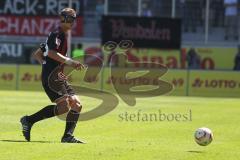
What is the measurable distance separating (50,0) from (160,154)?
3179 cm

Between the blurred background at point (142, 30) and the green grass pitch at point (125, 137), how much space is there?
1724 centimetres

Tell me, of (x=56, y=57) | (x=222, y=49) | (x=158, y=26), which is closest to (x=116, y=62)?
(x=158, y=26)

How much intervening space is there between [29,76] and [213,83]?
9405mm

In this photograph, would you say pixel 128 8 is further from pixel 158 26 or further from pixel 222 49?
pixel 222 49

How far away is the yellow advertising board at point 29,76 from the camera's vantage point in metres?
36.8

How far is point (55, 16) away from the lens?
42438 mm

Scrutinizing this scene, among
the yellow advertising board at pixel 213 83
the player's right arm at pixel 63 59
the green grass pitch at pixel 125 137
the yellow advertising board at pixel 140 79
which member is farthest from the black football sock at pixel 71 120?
the yellow advertising board at pixel 213 83

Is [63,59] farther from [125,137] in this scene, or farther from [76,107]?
[125,137]

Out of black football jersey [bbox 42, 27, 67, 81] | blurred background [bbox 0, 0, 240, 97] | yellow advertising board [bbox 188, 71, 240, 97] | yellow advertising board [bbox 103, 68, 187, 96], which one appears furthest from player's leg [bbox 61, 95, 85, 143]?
blurred background [bbox 0, 0, 240, 97]

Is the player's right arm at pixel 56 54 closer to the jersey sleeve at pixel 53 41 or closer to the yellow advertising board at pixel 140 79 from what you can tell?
the jersey sleeve at pixel 53 41

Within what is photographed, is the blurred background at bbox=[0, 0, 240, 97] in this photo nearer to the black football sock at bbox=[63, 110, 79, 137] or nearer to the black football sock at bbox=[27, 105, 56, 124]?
the black football sock at bbox=[27, 105, 56, 124]

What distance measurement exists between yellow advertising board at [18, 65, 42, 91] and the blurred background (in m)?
2.86

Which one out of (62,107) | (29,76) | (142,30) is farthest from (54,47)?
(142,30)

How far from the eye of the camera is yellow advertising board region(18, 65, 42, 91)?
36.8m
